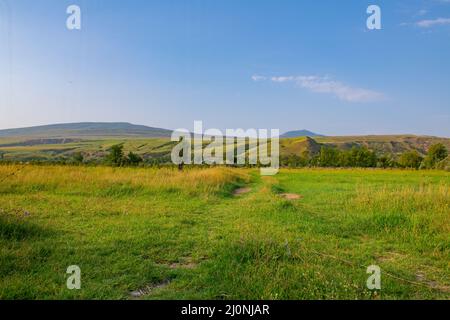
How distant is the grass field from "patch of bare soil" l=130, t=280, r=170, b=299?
0.03 meters

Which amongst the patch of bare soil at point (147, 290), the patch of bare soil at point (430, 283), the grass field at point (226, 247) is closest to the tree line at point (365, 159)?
the grass field at point (226, 247)

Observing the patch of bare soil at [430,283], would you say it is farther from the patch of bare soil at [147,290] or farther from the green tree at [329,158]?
the green tree at [329,158]

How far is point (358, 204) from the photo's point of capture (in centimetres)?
1041

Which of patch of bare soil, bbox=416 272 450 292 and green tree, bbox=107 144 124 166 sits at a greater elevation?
green tree, bbox=107 144 124 166

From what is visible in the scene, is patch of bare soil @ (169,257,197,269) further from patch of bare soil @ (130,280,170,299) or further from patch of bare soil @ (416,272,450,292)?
patch of bare soil @ (416,272,450,292)

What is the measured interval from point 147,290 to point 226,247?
1.86 meters

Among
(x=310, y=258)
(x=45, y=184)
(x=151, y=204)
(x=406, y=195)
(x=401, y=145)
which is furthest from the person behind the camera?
(x=401, y=145)

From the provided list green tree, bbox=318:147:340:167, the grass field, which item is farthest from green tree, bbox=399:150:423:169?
the grass field

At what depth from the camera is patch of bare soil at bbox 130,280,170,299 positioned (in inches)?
164

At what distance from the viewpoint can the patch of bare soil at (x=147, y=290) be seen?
418 cm
